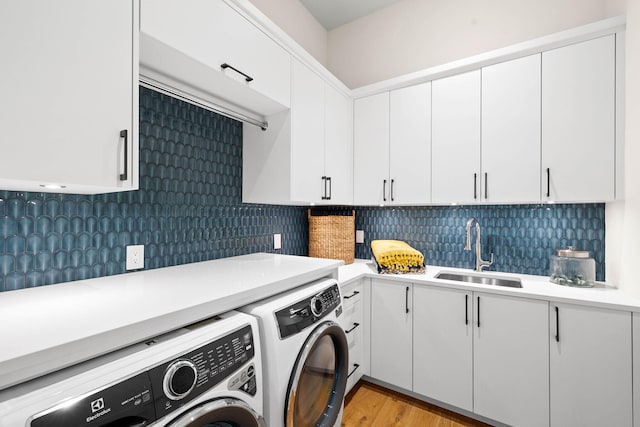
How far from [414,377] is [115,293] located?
184cm

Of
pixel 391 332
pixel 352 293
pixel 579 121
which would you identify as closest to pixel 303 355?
pixel 352 293

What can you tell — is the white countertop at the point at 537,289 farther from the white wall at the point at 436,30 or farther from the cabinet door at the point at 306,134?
the white wall at the point at 436,30

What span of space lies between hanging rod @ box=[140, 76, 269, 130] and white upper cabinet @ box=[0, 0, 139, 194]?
0.86 feet

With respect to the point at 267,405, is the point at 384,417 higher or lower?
lower

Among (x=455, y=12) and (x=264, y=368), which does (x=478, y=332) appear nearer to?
(x=264, y=368)

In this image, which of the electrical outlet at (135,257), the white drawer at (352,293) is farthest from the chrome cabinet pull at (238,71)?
the white drawer at (352,293)

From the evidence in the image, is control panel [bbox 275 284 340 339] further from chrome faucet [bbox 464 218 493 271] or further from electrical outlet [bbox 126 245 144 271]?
chrome faucet [bbox 464 218 493 271]

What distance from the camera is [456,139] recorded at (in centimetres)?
211

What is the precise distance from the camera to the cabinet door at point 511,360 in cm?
164

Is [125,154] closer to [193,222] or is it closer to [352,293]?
[193,222]

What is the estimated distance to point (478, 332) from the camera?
180 cm

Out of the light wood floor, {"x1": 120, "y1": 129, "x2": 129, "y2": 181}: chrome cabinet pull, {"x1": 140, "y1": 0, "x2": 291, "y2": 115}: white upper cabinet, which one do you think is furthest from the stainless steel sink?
{"x1": 120, "y1": 129, "x2": 129, "y2": 181}: chrome cabinet pull

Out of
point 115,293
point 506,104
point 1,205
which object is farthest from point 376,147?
point 1,205

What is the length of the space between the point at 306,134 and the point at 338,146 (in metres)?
0.46
